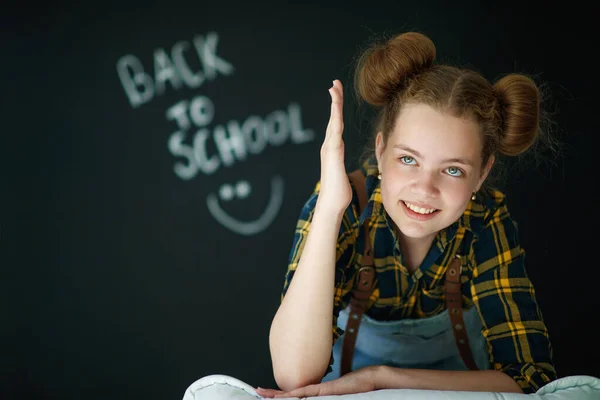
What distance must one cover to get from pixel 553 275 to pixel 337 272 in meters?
0.95

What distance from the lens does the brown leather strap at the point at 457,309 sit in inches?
52.1

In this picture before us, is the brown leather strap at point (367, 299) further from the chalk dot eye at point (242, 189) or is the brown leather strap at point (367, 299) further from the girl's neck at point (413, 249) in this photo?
the chalk dot eye at point (242, 189)

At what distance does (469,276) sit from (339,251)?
321mm

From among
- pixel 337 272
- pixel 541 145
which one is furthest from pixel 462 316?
pixel 541 145

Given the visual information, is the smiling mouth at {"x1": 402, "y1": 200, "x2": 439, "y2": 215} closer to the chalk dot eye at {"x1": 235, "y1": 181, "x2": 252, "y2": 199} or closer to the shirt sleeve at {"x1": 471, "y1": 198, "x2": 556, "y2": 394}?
the shirt sleeve at {"x1": 471, "y1": 198, "x2": 556, "y2": 394}

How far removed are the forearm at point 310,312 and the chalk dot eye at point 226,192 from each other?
587 millimetres

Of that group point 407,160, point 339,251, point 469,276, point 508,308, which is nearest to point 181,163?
point 339,251

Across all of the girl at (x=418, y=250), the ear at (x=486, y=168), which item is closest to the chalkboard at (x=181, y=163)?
the girl at (x=418, y=250)

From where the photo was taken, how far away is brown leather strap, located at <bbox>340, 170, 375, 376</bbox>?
51.1 inches

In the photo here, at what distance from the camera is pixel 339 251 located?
48.6 inches

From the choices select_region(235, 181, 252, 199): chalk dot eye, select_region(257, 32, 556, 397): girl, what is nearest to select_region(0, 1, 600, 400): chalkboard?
select_region(235, 181, 252, 199): chalk dot eye

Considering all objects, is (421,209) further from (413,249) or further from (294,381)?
(294,381)

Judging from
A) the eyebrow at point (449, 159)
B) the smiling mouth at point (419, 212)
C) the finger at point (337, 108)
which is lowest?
the smiling mouth at point (419, 212)

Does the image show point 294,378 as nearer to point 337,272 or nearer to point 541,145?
point 337,272
